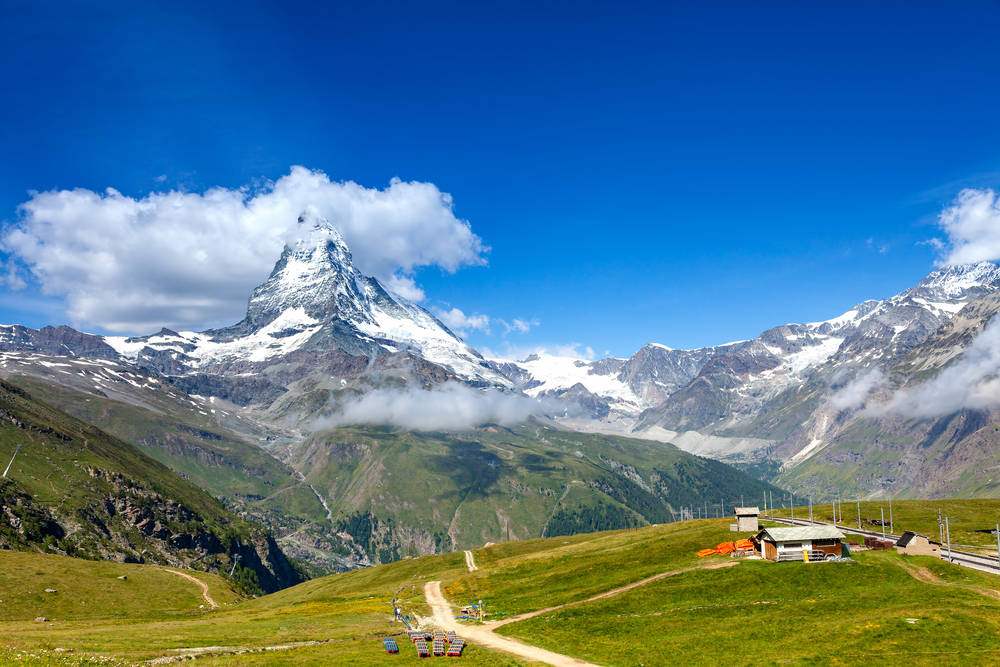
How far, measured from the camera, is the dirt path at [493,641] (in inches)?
2354

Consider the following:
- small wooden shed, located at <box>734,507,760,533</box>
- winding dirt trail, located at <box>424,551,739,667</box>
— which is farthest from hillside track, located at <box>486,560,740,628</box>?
small wooden shed, located at <box>734,507,760,533</box>

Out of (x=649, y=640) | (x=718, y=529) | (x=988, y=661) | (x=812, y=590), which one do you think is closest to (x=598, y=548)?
(x=718, y=529)

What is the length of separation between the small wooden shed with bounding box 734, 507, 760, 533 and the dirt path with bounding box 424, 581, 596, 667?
6135cm

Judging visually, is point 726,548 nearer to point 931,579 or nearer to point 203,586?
point 931,579

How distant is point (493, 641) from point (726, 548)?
54378 mm

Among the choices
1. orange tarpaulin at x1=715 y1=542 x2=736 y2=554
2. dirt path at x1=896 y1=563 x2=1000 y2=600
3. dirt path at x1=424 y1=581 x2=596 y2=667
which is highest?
dirt path at x1=896 y1=563 x2=1000 y2=600

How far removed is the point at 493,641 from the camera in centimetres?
7038

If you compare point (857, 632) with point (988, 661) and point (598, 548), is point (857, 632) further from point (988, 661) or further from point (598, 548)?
point (598, 548)

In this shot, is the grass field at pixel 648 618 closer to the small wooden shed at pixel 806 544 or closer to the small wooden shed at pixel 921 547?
the small wooden shed at pixel 921 547

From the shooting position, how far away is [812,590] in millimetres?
75688

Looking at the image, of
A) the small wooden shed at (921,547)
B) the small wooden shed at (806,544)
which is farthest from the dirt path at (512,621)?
the small wooden shed at (921,547)

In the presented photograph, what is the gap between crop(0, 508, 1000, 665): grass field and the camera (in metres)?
54.0

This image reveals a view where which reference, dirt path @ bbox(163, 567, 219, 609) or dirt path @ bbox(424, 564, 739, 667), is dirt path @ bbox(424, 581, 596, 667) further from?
dirt path @ bbox(163, 567, 219, 609)

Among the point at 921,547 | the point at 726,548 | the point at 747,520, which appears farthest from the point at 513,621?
the point at 747,520
